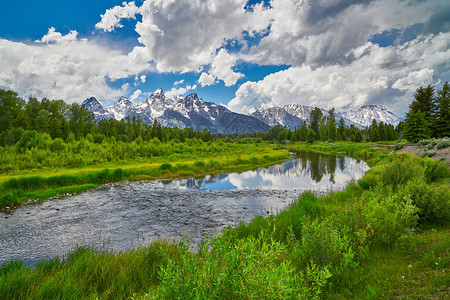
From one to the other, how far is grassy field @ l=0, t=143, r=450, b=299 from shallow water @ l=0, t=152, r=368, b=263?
2.30 meters

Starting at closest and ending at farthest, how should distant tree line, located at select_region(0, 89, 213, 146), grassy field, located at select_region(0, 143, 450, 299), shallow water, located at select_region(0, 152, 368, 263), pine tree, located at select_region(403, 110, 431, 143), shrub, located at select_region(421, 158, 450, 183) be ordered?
grassy field, located at select_region(0, 143, 450, 299), shallow water, located at select_region(0, 152, 368, 263), shrub, located at select_region(421, 158, 450, 183), pine tree, located at select_region(403, 110, 431, 143), distant tree line, located at select_region(0, 89, 213, 146)

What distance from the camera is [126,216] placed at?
1507cm

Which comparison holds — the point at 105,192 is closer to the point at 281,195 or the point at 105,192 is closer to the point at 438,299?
the point at 281,195

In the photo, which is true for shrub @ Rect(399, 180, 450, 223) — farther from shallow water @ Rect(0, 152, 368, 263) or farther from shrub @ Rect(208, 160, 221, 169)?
shrub @ Rect(208, 160, 221, 169)

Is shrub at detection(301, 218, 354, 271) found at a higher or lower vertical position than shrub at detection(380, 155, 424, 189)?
lower

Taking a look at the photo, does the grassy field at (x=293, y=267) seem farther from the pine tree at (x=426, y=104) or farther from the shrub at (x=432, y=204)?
the pine tree at (x=426, y=104)

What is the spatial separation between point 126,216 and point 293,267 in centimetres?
1306

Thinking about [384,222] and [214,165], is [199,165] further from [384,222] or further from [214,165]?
[384,222]

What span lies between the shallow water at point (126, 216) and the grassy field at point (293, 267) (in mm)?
2303

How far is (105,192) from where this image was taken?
72.7 ft

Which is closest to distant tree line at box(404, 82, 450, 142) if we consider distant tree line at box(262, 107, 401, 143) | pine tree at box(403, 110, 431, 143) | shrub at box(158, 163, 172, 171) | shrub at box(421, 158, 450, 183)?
pine tree at box(403, 110, 431, 143)

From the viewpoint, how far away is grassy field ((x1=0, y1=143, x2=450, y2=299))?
3.26 meters

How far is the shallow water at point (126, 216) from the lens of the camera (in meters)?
11.0

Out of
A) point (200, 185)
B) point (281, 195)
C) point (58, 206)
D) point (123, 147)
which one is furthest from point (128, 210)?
point (123, 147)
